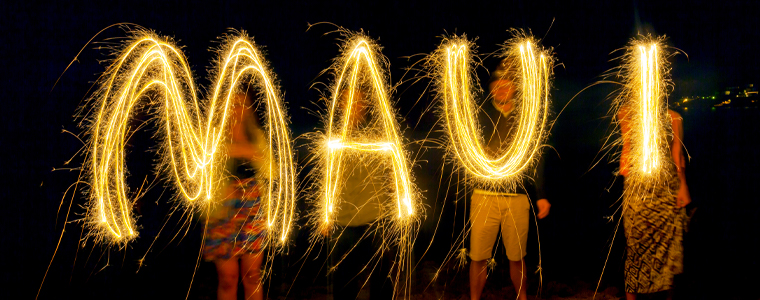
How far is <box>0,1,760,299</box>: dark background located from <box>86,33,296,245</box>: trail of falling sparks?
58 centimetres

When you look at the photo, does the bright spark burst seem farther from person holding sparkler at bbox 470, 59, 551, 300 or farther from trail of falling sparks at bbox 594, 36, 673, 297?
person holding sparkler at bbox 470, 59, 551, 300

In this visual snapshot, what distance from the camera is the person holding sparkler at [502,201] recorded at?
220 cm

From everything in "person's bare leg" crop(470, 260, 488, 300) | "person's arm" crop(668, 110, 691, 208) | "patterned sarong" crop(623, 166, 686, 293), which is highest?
"person's arm" crop(668, 110, 691, 208)

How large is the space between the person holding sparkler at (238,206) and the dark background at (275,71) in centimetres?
Answer: 87

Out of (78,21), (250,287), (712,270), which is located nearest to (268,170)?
(250,287)

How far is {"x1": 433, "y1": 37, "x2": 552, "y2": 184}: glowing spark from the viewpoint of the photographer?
6.92ft

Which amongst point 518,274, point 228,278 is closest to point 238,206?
point 228,278

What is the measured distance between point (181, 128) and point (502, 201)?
6.53 feet

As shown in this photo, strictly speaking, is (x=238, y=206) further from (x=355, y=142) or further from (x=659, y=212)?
(x=659, y=212)

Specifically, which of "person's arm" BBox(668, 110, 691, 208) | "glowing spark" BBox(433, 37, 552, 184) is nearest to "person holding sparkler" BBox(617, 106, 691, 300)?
"person's arm" BBox(668, 110, 691, 208)

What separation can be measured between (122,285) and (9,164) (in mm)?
1358

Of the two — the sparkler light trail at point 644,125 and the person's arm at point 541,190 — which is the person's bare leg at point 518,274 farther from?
the sparkler light trail at point 644,125

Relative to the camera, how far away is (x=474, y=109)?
2195 mm

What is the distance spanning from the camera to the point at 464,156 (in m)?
2.20
